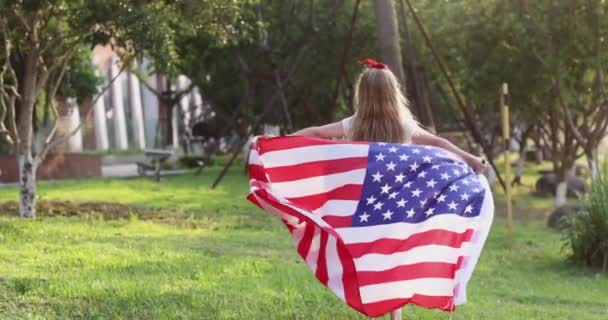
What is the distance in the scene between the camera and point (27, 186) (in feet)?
43.2

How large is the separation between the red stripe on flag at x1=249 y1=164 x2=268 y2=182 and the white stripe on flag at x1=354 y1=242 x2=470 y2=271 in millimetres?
841

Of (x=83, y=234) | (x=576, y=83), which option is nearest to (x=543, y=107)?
(x=576, y=83)

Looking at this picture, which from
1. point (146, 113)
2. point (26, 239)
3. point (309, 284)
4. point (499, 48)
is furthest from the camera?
point (146, 113)

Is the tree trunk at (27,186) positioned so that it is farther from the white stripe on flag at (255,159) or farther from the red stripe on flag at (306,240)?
the red stripe on flag at (306,240)

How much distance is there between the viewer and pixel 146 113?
47.7 m

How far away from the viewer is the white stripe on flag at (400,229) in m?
5.84

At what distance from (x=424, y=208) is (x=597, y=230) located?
6.24 m

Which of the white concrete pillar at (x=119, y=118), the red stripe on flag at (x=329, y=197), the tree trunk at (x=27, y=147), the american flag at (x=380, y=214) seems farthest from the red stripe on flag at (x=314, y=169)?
the white concrete pillar at (x=119, y=118)

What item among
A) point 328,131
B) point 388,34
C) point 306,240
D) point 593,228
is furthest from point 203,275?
point 388,34

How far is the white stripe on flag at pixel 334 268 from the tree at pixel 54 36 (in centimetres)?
658

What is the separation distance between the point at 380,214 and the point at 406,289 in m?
0.47

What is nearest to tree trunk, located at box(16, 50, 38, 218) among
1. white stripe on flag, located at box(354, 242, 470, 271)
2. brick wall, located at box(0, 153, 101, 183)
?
white stripe on flag, located at box(354, 242, 470, 271)

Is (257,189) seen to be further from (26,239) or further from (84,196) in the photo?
(84,196)

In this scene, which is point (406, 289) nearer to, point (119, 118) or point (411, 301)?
point (411, 301)
